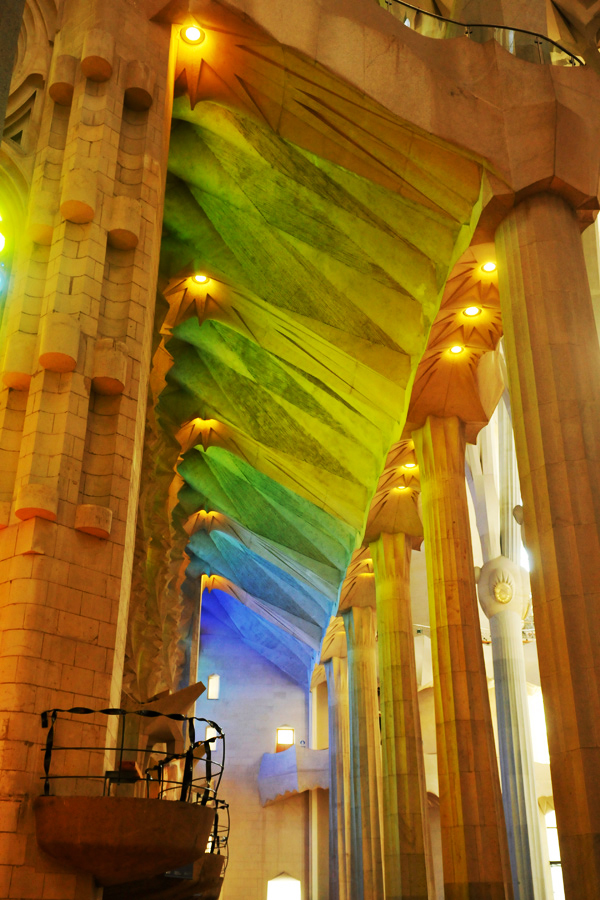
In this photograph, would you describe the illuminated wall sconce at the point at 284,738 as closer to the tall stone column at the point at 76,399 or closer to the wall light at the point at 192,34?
the tall stone column at the point at 76,399

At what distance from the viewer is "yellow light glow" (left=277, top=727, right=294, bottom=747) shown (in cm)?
3203

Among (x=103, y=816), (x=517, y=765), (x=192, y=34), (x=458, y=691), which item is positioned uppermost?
(x=192, y=34)

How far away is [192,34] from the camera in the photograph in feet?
36.6

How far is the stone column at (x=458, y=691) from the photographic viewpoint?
1295 centimetres

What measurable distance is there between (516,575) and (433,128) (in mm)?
13838

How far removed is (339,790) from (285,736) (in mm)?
6038

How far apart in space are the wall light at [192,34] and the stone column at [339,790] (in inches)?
835

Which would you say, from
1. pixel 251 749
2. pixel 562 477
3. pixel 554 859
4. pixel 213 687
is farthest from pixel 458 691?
pixel 213 687

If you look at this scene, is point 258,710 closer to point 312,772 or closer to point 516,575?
point 312,772

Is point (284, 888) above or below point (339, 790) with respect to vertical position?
below

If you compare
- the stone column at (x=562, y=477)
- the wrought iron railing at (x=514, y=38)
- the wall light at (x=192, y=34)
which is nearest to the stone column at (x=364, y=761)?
the stone column at (x=562, y=477)

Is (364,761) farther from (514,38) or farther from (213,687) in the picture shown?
(514,38)

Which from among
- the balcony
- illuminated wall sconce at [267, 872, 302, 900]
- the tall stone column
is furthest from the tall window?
the tall stone column

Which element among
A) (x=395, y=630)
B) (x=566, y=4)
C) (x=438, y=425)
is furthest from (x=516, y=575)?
(x=566, y=4)
